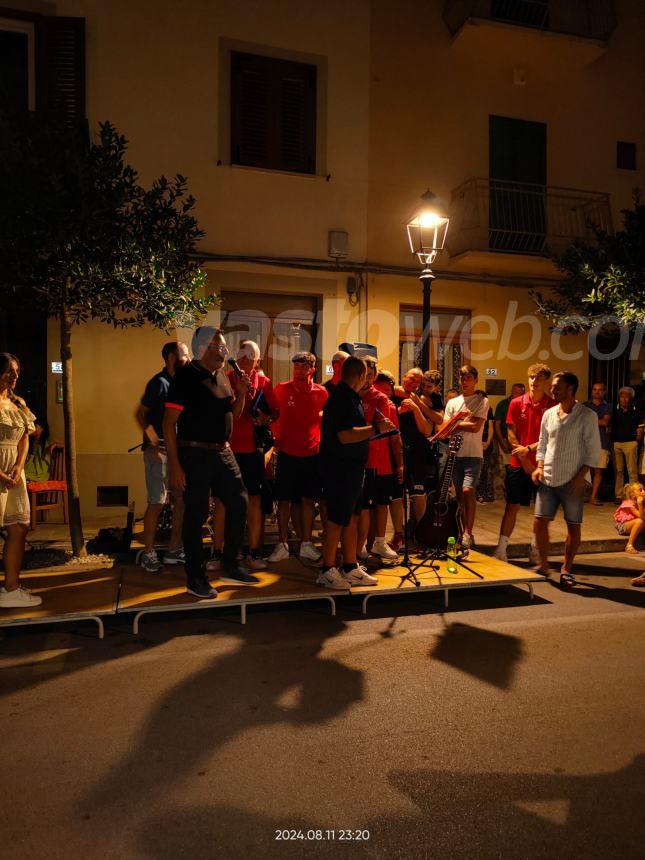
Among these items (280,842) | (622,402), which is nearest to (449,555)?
(280,842)

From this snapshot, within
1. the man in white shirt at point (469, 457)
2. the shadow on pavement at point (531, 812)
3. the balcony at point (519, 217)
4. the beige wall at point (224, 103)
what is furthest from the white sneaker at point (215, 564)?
the balcony at point (519, 217)

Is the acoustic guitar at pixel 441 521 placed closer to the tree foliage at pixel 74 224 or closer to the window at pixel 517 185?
the tree foliage at pixel 74 224

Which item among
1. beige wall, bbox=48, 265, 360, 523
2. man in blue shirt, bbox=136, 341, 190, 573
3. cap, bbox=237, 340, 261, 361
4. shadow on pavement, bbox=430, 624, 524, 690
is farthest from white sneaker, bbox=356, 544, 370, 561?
beige wall, bbox=48, 265, 360, 523

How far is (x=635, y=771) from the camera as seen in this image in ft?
9.91

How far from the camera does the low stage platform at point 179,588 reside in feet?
15.6

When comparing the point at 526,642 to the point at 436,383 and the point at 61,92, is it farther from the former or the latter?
the point at 61,92

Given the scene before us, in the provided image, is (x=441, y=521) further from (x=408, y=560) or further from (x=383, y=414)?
(x=383, y=414)

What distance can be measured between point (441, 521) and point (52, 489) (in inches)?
201

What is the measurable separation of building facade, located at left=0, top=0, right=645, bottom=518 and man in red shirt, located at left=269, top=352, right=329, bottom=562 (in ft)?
9.03

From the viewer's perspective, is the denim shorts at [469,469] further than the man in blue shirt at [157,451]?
Yes

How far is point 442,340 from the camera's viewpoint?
39.3 feet

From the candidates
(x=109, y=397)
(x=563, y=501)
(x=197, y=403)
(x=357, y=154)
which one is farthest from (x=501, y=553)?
(x=357, y=154)

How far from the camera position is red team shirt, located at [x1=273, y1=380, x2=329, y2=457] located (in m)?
6.46

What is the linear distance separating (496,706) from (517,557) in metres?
4.26
